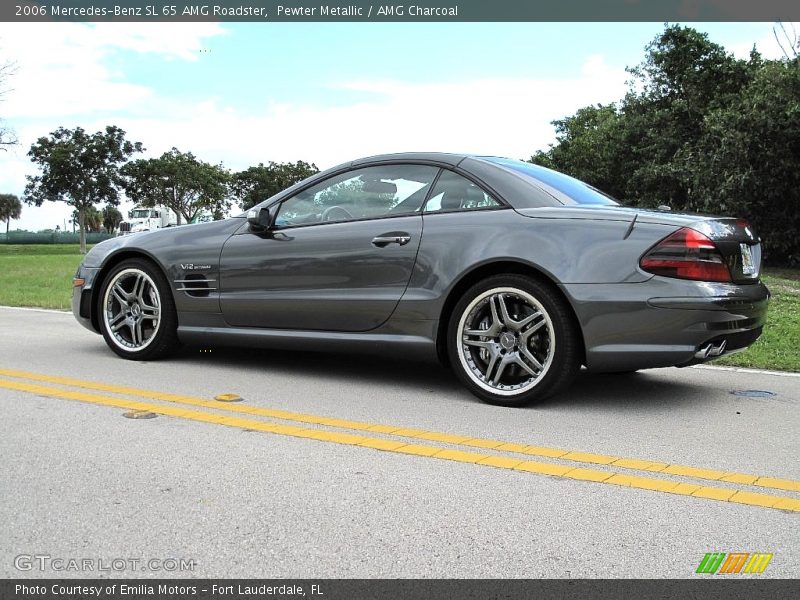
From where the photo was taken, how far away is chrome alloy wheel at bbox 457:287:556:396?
188 inches

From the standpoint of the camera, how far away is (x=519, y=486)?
3316mm

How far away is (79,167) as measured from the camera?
52906 millimetres

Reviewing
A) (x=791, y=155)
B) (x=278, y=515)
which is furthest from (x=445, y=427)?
(x=791, y=155)

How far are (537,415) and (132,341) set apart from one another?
3.38 metres

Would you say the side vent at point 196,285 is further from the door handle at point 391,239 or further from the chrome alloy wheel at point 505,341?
the chrome alloy wheel at point 505,341

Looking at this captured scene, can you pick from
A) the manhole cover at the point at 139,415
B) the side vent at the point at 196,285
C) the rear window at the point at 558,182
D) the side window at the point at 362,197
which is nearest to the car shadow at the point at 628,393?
the rear window at the point at 558,182

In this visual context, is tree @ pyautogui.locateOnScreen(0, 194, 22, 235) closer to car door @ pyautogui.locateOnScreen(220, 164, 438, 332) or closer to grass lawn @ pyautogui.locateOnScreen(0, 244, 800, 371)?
grass lawn @ pyautogui.locateOnScreen(0, 244, 800, 371)

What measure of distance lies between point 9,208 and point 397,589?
139 metres

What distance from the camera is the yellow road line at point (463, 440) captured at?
3.45 metres

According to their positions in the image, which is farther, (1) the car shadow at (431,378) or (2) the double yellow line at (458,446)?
(1) the car shadow at (431,378)

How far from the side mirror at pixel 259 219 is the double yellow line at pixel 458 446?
4.40 ft

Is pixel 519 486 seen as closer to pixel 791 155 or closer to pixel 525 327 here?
pixel 525 327

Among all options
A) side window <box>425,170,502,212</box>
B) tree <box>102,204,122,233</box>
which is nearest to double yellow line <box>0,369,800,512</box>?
side window <box>425,170,502,212</box>

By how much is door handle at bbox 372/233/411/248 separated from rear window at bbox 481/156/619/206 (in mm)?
770
